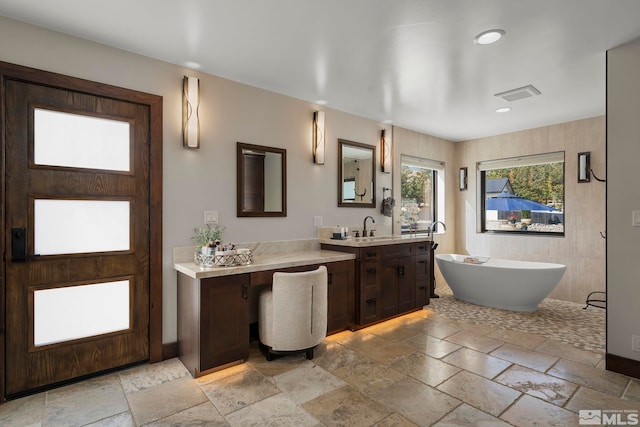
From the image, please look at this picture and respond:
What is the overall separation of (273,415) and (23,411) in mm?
1593

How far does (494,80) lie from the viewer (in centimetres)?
324

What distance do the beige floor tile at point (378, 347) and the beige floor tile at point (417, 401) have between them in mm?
420

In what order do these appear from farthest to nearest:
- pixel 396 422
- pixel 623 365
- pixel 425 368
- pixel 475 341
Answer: pixel 475 341 < pixel 425 368 < pixel 623 365 < pixel 396 422

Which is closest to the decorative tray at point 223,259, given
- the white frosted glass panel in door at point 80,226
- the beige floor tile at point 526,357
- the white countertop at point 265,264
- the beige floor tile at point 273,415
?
the white countertop at point 265,264

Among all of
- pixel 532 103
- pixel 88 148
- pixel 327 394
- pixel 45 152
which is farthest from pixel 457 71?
pixel 45 152

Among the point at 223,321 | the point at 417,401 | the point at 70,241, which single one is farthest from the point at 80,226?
the point at 417,401

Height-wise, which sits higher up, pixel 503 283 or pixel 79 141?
pixel 79 141

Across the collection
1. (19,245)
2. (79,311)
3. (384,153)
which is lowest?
(79,311)

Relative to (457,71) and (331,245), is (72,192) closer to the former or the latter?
(331,245)

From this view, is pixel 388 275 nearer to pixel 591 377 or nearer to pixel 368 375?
pixel 368 375

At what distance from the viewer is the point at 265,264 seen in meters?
2.77

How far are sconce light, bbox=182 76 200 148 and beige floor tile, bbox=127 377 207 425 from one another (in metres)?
1.91

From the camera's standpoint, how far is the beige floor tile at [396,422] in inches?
76.5

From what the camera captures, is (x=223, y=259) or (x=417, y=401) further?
(x=223, y=259)
